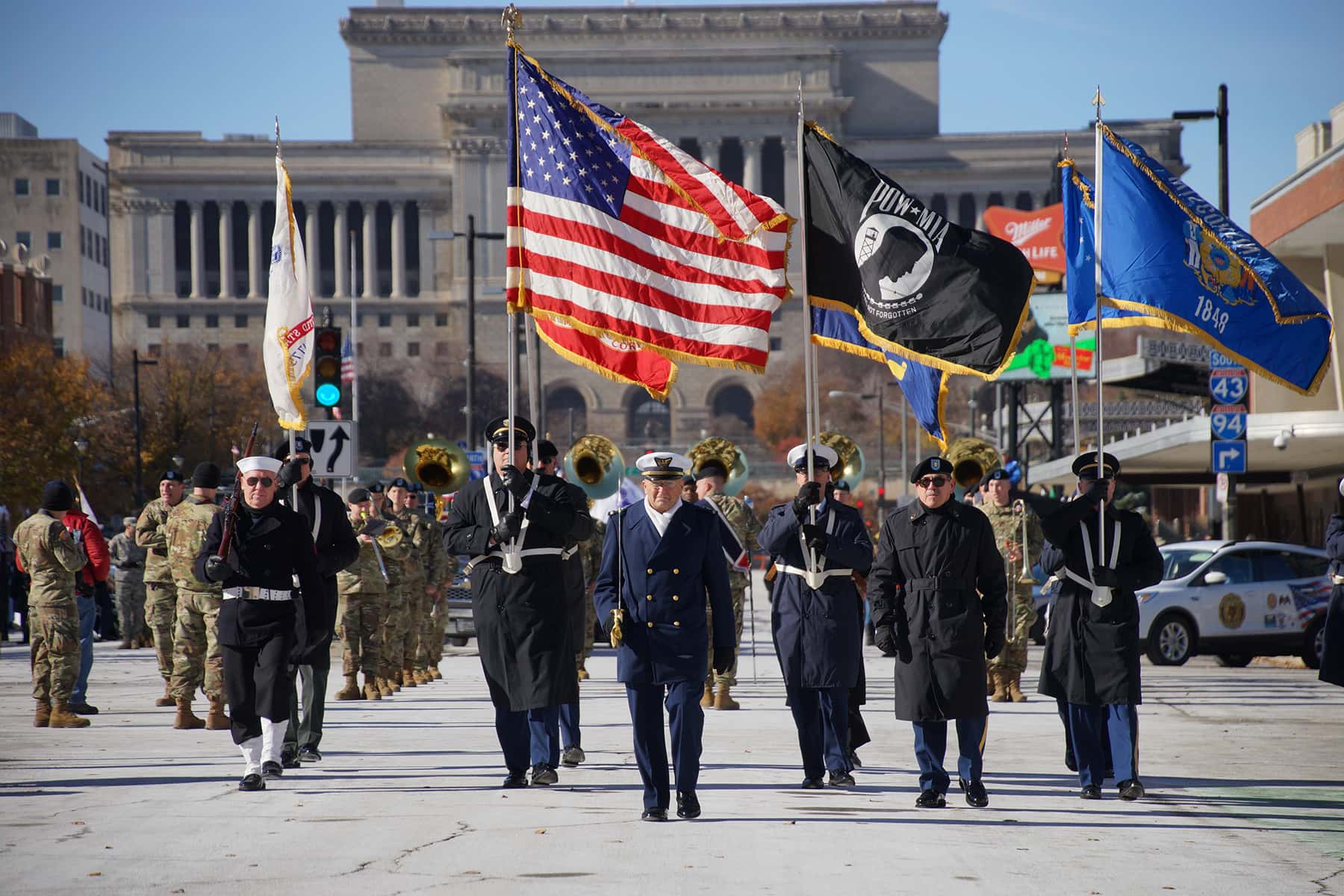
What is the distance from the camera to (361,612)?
15.7m

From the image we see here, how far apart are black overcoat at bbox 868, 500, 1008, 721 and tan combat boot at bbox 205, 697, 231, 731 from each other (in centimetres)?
585

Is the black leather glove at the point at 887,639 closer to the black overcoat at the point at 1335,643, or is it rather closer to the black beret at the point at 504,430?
the black beret at the point at 504,430

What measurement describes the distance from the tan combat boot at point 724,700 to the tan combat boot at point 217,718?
160 inches

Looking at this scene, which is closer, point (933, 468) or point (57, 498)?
point (933, 468)

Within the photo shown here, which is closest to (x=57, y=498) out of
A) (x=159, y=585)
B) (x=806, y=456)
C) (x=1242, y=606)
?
(x=159, y=585)

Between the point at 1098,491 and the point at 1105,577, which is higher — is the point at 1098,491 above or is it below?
above

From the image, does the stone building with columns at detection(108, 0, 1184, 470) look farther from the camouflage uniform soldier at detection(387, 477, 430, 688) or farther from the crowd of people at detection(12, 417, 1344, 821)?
the crowd of people at detection(12, 417, 1344, 821)

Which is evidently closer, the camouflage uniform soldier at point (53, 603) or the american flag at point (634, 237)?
the american flag at point (634, 237)

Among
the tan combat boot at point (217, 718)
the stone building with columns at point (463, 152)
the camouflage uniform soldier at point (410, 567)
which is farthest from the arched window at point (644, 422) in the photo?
the tan combat boot at point (217, 718)

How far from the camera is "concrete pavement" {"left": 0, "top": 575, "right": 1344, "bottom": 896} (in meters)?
7.54

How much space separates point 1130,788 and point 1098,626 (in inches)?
34.4

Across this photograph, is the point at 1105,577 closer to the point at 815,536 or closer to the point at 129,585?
the point at 815,536

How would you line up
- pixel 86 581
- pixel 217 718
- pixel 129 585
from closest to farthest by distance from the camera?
pixel 217 718, pixel 86 581, pixel 129 585

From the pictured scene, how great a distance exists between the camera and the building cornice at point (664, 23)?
123m
